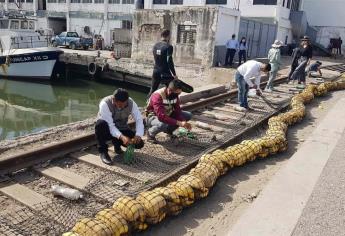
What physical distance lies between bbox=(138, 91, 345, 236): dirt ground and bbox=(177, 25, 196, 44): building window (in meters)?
13.6

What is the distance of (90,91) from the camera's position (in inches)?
830

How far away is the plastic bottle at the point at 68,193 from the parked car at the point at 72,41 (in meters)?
28.8

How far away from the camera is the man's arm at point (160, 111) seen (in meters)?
5.66

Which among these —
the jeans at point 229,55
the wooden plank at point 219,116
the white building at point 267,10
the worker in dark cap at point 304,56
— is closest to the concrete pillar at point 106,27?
the white building at point 267,10

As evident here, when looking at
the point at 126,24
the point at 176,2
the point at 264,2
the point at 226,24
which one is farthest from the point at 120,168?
the point at 126,24

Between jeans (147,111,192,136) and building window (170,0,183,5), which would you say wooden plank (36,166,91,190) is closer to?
jeans (147,111,192,136)

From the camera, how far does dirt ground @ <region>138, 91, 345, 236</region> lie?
3.85 meters

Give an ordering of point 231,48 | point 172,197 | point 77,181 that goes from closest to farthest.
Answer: point 172,197 → point 77,181 → point 231,48

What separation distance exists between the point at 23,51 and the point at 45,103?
487 centimetres

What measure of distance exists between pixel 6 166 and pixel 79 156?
41.1 inches

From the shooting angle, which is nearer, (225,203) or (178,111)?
(225,203)

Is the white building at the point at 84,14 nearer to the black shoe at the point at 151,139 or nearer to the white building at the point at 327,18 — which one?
the white building at the point at 327,18

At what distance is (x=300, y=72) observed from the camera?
13.9 meters

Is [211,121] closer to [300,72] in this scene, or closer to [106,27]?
[300,72]
